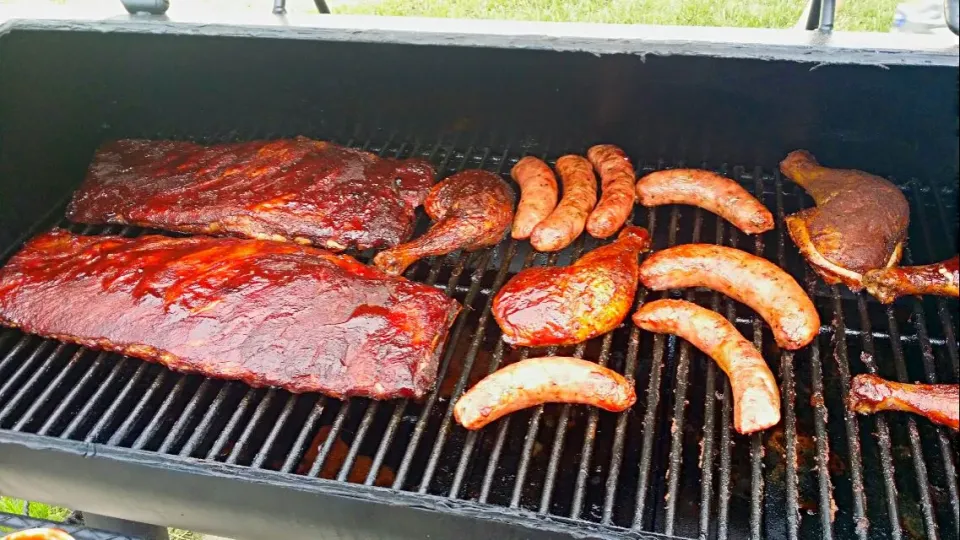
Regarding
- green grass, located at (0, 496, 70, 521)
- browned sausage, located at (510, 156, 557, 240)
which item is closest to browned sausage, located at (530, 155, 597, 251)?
browned sausage, located at (510, 156, 557, 240)

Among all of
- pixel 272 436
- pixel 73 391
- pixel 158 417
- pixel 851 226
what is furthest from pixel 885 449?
pixel 73 391

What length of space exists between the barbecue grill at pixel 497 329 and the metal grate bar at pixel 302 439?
2 centimetres

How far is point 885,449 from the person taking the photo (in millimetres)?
2539

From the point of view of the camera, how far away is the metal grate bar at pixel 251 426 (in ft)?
8.71

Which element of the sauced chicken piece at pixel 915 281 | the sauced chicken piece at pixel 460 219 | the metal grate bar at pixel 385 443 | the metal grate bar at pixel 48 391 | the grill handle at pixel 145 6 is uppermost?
the grill handle at pixel 145 6

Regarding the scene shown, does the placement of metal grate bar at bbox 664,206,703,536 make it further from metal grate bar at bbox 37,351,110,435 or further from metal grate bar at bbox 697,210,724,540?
metal grate bar at bbox 37,351,110,435

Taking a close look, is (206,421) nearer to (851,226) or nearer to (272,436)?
(272,436)

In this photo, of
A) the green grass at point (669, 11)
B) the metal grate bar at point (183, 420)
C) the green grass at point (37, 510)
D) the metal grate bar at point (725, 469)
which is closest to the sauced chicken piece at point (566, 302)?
the metal grate bar at point (725, 469)

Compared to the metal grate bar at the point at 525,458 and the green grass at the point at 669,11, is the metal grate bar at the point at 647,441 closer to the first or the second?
the metal grate bar at the point at 525,458

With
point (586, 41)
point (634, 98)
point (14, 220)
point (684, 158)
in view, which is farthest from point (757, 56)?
point (14, 220)

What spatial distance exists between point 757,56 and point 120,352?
2.90m

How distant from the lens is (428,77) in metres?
3.82

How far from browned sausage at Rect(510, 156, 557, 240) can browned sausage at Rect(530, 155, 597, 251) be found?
50 mm

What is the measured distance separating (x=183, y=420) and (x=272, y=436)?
0.39 metres
